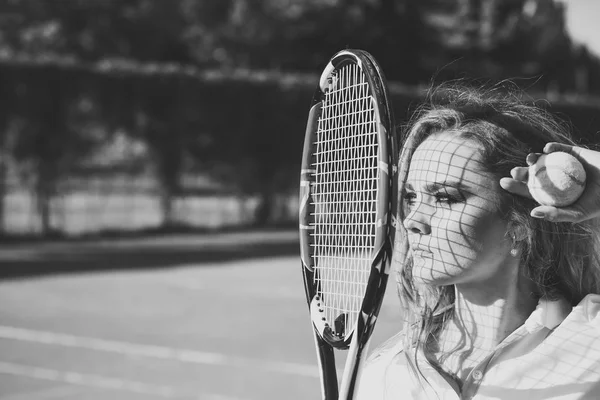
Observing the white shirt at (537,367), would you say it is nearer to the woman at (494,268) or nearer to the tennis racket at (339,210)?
the woman at (494,268)

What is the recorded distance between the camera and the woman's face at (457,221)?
1654 mm

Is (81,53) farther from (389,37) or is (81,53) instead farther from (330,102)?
(330,102)

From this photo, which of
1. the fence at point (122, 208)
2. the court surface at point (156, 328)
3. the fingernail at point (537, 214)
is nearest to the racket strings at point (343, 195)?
the fingernail at point (537, 214)

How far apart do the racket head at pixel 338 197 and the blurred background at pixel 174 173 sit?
0.22 m

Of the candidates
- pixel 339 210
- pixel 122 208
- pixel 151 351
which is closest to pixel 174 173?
pixel 122 208

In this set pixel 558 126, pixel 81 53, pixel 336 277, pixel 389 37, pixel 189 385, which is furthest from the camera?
pixel 389 37

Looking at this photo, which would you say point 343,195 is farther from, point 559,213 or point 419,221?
point 559,213

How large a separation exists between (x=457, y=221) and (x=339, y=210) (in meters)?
0.57

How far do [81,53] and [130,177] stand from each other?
7.21 metres

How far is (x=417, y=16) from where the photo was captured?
94.3ft

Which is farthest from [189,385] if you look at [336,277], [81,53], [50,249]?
[81,53]

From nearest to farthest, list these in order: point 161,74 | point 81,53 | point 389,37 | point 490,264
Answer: point 490,264
point 161,74
point 81,53
point 389,37

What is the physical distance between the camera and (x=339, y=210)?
2.19m

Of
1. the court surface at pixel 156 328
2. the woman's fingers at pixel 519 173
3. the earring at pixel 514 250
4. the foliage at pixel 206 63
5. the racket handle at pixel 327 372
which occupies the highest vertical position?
the foliage at pixel 206 63
